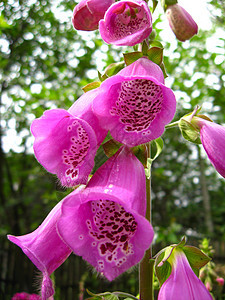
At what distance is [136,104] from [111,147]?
101 mm

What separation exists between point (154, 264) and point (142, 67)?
0.42 m

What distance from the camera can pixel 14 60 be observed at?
3.60 meters

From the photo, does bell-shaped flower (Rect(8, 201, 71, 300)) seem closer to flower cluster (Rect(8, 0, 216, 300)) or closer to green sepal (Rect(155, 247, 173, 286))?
flower cluster (Rect(8, 0, 216, 300))

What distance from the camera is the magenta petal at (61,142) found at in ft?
1.98

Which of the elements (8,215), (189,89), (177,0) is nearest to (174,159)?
(189,89)

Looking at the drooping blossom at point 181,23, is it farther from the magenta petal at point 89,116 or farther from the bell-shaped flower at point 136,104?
the magenta petal at point 89,116

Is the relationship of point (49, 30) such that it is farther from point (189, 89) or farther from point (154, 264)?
point (154, 264)

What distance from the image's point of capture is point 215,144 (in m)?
0.65

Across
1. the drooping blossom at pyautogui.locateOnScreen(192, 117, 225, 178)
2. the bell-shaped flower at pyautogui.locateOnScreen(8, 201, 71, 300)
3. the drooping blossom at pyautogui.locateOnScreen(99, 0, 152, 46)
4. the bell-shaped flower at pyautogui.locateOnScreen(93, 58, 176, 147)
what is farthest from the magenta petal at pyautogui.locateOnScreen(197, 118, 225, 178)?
the bell-shaped flower at pyautogui.locateOnScreen(8, 201, 71, 300)

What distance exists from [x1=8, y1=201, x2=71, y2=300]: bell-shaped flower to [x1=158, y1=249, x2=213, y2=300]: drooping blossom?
206 mm

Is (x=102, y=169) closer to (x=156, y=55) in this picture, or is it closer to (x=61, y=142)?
(x=61, y=142)

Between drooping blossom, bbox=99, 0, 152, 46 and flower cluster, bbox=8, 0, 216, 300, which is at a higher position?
drooping blossom, bbox=99, 0, 152, 46

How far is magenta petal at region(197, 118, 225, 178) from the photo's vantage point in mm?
635

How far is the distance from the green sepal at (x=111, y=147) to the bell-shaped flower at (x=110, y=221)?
6cm
